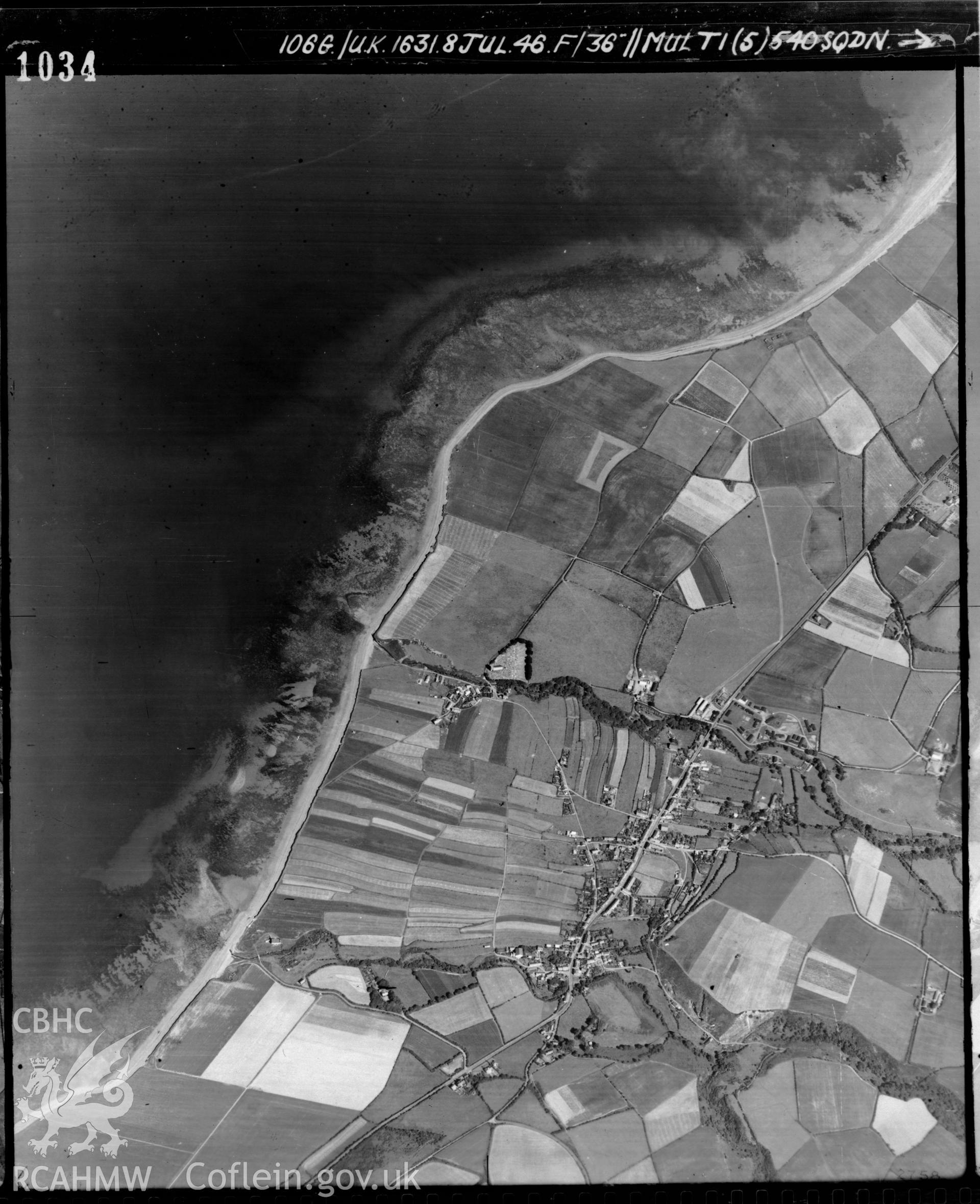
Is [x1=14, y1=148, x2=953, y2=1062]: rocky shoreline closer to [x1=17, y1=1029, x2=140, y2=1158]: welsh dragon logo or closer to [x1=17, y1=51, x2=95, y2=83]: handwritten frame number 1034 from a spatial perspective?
[x1=17, y1=1029, x2=140, y2=1158]: welsh dragon logo

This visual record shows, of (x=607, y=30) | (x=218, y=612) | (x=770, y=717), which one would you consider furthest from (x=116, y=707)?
(x=607, y=30)

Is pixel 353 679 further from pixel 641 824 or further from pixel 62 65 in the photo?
pixel 62 65

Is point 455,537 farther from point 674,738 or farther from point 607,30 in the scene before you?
point 607,30

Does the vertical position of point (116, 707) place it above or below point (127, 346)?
below

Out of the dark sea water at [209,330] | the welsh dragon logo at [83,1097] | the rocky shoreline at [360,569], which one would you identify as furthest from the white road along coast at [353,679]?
the dark sea water at [209,330]

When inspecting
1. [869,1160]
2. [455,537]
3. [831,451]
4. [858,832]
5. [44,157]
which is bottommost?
[869,1160]
